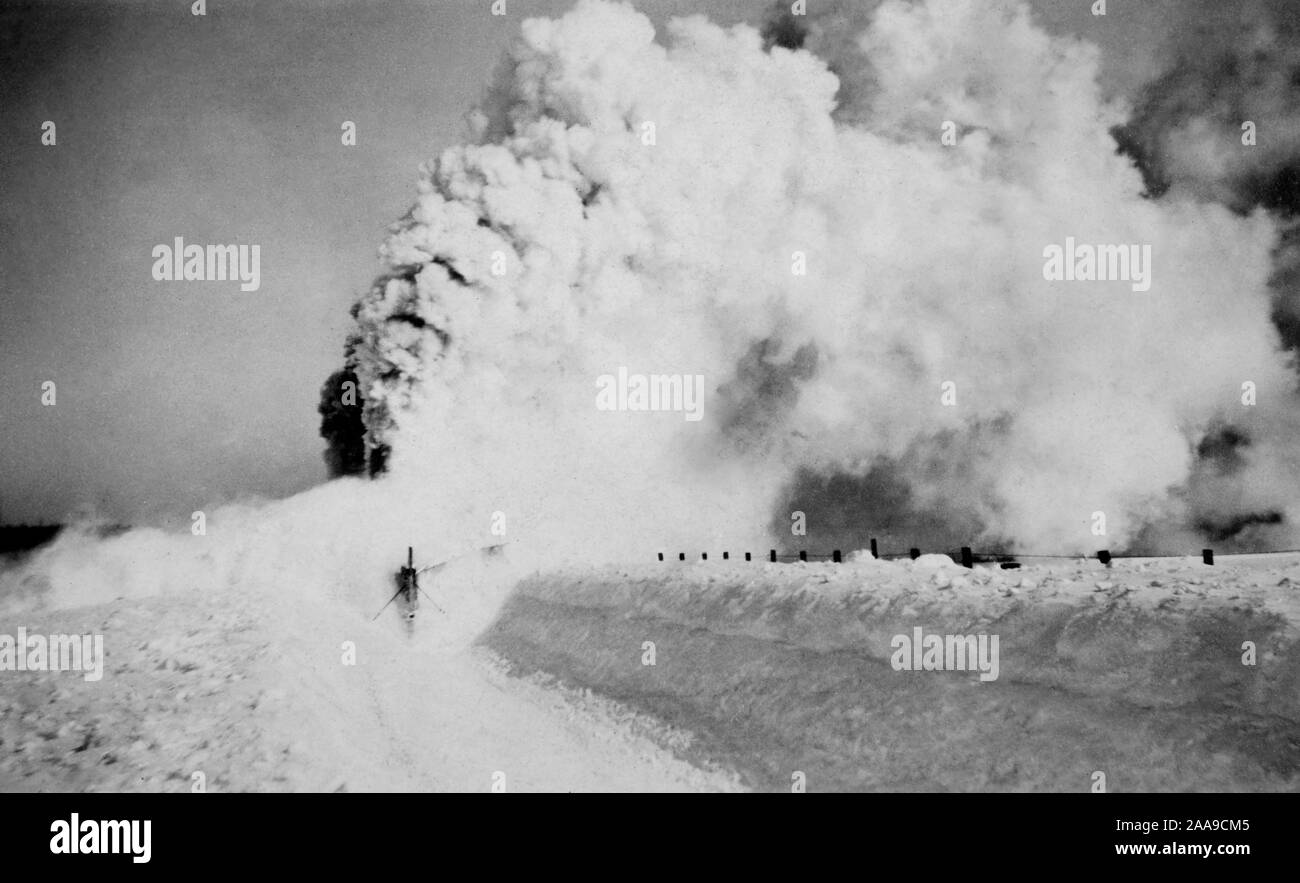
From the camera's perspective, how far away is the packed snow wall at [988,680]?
499 cm

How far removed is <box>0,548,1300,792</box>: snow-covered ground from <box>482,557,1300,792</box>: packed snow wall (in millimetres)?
20

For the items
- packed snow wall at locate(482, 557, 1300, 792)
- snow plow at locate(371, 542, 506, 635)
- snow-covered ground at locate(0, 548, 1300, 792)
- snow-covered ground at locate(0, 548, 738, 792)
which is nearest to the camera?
packed snow wall at locate(482, 557, 1300, 792)

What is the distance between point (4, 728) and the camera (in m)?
7.07

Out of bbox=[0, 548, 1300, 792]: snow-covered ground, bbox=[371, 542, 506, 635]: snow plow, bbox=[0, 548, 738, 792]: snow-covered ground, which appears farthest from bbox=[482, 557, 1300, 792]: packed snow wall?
bbox=[371, 542, 506, 635]: snow plow

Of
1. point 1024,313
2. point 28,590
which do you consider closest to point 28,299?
point 28,590

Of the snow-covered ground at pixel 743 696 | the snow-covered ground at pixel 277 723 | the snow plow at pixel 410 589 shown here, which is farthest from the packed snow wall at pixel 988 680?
the snow plow at pixel 410 589

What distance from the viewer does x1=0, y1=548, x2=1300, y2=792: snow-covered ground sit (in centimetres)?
518

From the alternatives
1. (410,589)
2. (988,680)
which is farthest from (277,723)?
(988,680)

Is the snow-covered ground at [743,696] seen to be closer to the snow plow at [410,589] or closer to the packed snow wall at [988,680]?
the packed snow wall at [988,680]

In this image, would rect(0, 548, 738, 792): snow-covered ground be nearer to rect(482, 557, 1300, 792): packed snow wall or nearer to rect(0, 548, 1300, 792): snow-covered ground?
rect(0, 548, 1300, 792): snow-covered ground

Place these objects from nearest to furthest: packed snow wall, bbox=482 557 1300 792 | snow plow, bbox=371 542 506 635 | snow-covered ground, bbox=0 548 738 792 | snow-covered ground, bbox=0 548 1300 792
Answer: packed snow wall, bbox=482 557 1300 792
snow-covered ground, bbox=0 548 1300 792
snow-covered ground, bbox=0 548 738 792
snow plow, bbox=371 542 506 635

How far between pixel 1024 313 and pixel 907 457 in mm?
2895

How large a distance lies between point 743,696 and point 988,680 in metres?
2.44

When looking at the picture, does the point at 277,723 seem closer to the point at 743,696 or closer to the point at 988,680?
the point at 743,696
